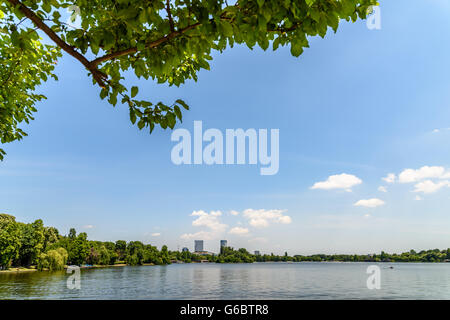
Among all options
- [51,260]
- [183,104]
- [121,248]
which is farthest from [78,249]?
[183,104]

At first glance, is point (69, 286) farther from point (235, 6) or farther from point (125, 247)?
point (125, 247)

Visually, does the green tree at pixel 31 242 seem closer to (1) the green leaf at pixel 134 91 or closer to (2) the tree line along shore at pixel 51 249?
(2) the tree line along shore at pixel 51 249

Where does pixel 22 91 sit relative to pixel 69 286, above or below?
above

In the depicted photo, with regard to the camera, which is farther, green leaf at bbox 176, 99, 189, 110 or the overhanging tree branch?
green leaf at bbox 176, 99, 189, 110

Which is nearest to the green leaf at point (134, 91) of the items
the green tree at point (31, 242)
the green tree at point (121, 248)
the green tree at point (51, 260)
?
the green tree at point (51, 260)

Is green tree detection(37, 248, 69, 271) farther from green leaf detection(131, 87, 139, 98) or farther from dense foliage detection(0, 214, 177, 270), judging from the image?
green leaf detection(131, 87, 139, 98)

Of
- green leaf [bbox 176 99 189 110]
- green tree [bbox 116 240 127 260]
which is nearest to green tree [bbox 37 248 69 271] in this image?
green tree [bbox 116 240 127 260]

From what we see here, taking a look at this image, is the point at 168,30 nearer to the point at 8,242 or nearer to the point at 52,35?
the point at 52,35

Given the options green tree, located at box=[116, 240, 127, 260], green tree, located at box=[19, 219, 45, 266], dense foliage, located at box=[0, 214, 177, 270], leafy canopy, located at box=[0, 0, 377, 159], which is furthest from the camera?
green tree, located at box=[116, 240, 127, 260]

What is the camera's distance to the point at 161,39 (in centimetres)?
249
